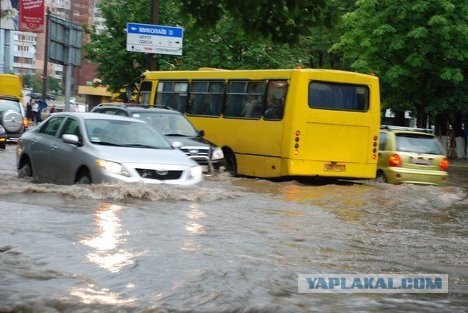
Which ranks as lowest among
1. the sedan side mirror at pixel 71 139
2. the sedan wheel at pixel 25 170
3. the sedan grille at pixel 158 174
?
the sedan wheel at pixel 25 170

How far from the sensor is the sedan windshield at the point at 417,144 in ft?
60.9

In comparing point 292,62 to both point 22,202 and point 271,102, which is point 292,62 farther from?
point 22,202

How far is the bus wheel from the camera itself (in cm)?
1958

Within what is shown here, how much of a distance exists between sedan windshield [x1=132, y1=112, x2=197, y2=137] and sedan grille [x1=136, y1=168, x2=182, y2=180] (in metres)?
5.29

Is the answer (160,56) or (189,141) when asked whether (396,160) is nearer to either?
(189,141)

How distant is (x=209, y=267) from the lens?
7457 millimetres

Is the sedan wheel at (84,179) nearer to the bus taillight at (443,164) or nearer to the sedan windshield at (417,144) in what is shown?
the sedan windshield at (417,144)

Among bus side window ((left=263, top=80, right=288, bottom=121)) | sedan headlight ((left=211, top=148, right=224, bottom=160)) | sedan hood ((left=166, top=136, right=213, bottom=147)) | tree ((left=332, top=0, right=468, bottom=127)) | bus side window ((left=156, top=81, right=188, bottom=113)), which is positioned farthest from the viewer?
tree ((left=332, top=0, right=468, bottom=127))

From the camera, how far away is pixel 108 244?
329 inches

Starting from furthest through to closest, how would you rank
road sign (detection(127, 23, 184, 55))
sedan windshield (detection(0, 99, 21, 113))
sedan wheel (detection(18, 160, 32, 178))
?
1. sedan windshield (detection(0, 99, 21, 113))
2. road sign (detection(127, 23, 184, 55))
3. sedan wheel (detection(18, 160, 32, 178))

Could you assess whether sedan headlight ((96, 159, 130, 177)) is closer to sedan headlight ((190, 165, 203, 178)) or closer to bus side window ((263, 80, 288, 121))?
sedan headlight ((190, 165, 203, 178))

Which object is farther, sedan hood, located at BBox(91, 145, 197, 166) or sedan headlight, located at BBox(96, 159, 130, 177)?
sedan hood, located at BBox(91, 145, 197, 166)

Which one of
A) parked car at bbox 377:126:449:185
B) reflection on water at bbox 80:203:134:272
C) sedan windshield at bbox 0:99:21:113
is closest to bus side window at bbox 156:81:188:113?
parked car at bbox 377:126:449:185

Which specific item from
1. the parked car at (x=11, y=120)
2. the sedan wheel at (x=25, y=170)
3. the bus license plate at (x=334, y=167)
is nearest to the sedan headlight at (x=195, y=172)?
the sedan wheel at (x=25, y=170)
